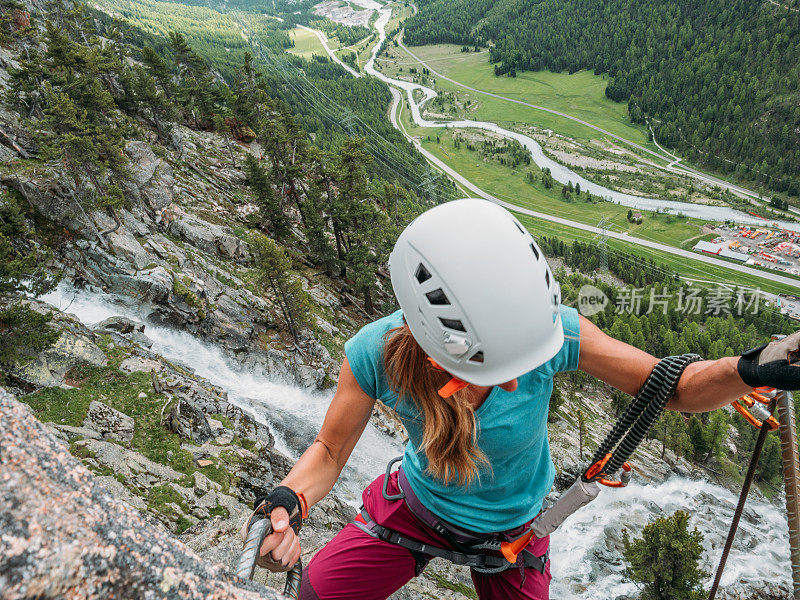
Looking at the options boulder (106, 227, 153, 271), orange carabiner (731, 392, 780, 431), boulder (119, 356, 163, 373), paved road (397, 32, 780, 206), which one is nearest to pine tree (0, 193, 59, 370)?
boulder (119, 356, 163, 373)

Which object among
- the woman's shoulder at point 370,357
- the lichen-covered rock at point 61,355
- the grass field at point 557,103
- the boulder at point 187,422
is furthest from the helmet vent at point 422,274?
the grass field at point 557,103

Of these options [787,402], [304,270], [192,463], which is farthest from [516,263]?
[304,270]

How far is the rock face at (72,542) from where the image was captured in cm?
174

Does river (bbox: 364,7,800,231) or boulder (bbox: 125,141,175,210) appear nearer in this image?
boulder (bbox: 125,141,175,210)

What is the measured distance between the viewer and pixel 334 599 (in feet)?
12.3

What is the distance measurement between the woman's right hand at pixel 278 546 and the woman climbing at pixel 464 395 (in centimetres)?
1

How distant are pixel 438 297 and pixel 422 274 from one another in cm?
21

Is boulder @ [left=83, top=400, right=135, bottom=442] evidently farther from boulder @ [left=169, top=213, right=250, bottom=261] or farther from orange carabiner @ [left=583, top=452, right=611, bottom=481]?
boulder @ [left=169, top=213, right=250, bottom=261]

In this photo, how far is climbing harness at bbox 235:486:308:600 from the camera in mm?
2784

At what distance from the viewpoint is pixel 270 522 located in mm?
2957

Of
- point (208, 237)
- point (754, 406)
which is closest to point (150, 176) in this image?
point (208, 237)

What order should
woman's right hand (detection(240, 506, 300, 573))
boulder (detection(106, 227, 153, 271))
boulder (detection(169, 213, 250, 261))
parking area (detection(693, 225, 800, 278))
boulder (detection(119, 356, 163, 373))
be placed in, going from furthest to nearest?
parking area (detection(693, 225, 800, 278))
boulder (detection(169, 213, 250, 261))
boulder (detection(106, 227, 153, 271))
boulder (detection(119, 356, 163, 373))
woman's right hand (detection(240, 506, 300, 573))

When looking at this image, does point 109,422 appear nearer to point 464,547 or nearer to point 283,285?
point 464,547

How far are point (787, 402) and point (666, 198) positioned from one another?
141 m
